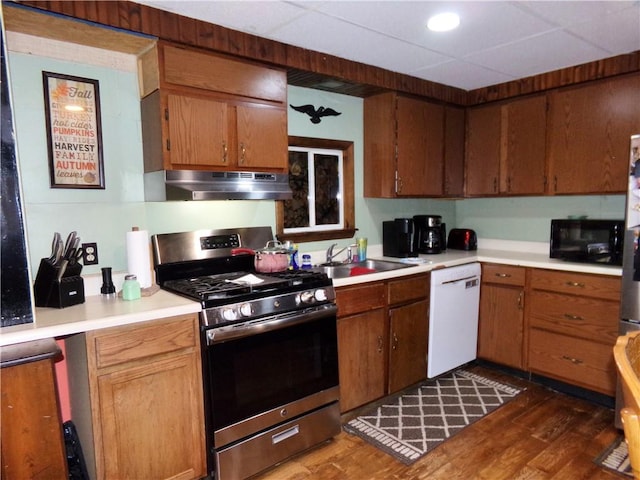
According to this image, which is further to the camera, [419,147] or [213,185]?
[419,147]

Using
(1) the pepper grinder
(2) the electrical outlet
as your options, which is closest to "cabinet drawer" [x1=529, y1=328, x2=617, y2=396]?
(1) the pepper grinder

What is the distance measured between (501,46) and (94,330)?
8.56 feet

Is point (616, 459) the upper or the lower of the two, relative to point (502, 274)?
lower

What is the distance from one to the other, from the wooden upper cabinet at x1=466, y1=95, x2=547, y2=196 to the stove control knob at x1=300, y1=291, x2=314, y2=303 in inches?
81.5

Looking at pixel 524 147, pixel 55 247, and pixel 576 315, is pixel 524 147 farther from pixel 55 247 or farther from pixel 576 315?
pixel 55 247

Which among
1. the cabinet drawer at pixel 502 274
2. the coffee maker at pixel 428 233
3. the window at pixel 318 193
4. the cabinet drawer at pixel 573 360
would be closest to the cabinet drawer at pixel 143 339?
the window at pixel 318 193

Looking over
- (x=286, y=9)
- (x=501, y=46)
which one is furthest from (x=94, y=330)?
(x=501, y=46)

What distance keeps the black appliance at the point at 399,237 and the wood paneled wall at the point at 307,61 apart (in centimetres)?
98

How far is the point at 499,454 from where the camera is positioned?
2.24 m

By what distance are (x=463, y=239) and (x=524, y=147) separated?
2.96 feet

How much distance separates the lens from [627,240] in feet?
7.79

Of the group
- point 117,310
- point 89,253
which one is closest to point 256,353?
point 117,310

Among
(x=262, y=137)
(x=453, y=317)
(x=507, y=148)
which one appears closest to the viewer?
(x=262, y=137)

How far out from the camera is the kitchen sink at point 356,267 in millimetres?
2807
